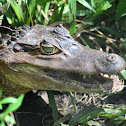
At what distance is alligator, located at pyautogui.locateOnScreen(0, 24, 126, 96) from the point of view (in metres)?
2.30

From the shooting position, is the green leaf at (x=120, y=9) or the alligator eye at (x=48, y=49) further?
the green leaf at (x=120, y=9)

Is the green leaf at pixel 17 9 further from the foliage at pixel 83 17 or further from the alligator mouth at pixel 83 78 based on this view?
the alligator mouth at pixel 83 78

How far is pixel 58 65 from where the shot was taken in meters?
2.33

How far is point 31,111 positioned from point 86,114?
36.4 inches

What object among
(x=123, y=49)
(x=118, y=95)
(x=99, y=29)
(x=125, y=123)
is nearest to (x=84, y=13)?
(x=99, y=29)

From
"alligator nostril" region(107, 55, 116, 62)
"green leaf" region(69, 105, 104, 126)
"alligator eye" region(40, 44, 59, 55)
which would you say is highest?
"alligator eye" region(40, 44, 59, 55)

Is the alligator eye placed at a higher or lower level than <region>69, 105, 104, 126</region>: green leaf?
higher

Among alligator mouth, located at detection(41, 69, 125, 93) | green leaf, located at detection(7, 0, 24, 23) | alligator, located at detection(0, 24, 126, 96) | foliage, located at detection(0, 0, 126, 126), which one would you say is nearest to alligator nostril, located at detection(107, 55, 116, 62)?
alligator, located at detection(0, 24, 126, 96)

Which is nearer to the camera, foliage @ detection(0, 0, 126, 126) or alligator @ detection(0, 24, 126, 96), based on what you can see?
alligator @ detection(0, 24, 126, 96)

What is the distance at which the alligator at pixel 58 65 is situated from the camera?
230 centimetres

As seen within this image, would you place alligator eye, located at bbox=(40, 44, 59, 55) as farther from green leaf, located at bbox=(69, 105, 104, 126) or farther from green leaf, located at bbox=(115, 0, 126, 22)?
green leaf, located at bbox=(115, 0, 126, 22)

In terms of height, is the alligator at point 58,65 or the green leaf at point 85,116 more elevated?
the alligator at point 58,65

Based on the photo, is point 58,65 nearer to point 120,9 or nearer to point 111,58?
point 111,58

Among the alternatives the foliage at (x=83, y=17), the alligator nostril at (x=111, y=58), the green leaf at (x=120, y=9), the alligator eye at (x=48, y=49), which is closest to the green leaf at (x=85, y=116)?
the foliage at (x=83, y=17)
